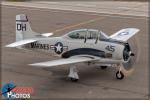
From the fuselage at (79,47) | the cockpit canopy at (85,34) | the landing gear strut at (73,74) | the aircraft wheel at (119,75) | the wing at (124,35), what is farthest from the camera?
the wing at (124,35)

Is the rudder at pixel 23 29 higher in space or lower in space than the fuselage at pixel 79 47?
higher

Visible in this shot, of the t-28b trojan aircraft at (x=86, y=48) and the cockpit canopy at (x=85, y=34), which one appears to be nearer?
the t-28b trojan aircraft at (x=86, y=48)

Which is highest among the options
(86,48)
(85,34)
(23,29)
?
(23,29)

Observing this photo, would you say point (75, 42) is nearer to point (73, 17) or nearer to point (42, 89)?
point (42, 89)

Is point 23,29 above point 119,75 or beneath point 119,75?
above

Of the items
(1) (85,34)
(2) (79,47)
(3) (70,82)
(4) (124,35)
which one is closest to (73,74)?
(3) (70,82)

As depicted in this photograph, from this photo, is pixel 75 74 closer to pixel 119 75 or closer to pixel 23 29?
pixel 119 75

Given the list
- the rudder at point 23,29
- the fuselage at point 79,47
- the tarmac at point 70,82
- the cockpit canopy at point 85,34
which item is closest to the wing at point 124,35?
the tarmac at point 70,82

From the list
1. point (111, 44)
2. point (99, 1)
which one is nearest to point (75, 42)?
point (111, 44)

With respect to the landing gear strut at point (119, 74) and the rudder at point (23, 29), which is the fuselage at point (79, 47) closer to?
the landing gear strut at point (119, 74)

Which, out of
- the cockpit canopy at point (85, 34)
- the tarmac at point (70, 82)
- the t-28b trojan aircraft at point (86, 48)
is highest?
the cockpit canopy at point (85, 34)

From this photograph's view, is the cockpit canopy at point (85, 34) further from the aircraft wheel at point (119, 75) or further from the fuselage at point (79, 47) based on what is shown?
the aircraft wheel at point (119, 75)

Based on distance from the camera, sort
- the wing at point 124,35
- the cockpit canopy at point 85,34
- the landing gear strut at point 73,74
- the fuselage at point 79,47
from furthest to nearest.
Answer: the wing at point 124,35 → the cockpit canopy at point 85,34 → the fuselage at point 79,47 → the landing gear strut at point 73,74

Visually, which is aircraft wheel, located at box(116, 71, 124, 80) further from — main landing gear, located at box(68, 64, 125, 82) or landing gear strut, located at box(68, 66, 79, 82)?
landing gear strut, located at box(68, 66, 79, 82)
